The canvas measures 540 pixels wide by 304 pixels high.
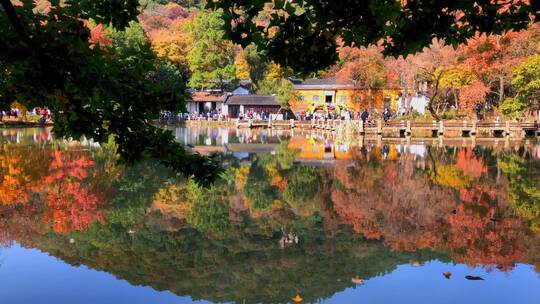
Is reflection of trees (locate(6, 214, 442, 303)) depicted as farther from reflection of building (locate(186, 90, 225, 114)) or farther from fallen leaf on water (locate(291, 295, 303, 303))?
reflection of building (locate(186, 90, 225, 114))

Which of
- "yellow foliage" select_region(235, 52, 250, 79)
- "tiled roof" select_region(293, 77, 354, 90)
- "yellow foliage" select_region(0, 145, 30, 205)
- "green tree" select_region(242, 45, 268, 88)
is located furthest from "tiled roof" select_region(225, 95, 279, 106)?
"yellow foliage" select_region(0, 145, 30, 205)

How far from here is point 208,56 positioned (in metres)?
49.4

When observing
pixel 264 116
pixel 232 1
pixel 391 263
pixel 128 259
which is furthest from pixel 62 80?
pixel 264 116

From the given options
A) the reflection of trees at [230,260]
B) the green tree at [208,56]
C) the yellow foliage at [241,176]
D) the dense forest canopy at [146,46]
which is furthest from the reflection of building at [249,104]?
the dense forest canopy at [146,46]

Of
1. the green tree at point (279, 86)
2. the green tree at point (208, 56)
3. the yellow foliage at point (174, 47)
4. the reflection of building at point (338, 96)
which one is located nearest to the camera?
the green tree at point (279, 86)

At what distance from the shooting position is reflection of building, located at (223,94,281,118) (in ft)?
161

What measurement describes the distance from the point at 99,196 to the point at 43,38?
9.67 meters

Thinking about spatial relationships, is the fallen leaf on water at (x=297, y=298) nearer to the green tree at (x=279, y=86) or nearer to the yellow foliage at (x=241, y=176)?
the yellow foliage at (x=241, y=176)

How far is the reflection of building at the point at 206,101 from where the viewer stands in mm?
52844

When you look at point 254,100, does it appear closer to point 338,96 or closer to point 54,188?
point 338,96

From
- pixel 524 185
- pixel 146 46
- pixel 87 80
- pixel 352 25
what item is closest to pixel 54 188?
pixel 146 46

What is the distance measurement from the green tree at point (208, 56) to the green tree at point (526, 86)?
2658 cm

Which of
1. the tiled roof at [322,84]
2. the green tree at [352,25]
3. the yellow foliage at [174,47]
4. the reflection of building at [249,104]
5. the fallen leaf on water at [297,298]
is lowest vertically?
the fallen leaf on water at [297,298]

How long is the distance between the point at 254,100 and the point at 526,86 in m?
25.5
